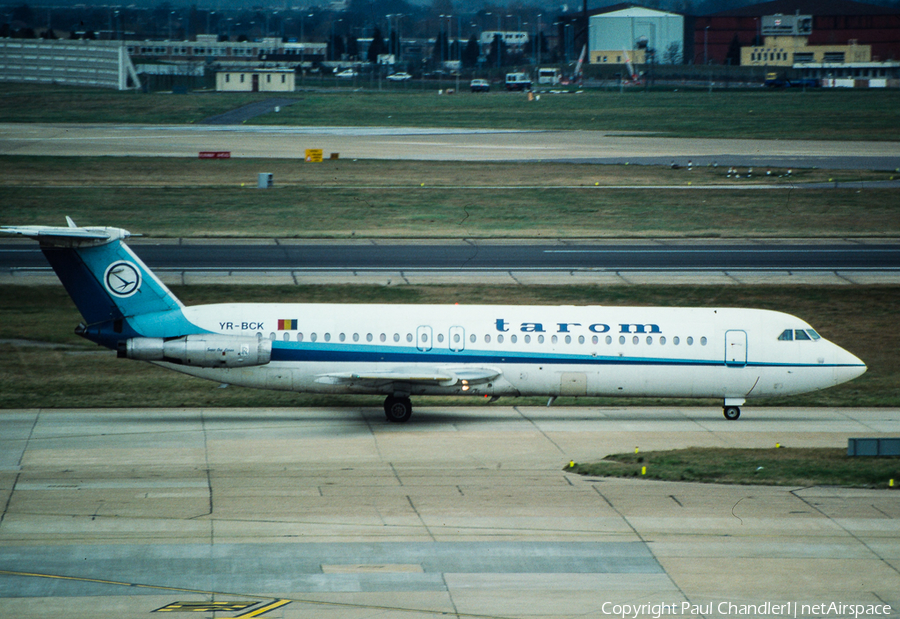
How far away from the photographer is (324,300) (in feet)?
140

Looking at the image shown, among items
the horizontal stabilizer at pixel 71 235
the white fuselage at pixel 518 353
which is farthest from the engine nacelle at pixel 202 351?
the horizontal stabilizer at pixel 71 235

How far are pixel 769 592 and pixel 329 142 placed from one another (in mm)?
86705

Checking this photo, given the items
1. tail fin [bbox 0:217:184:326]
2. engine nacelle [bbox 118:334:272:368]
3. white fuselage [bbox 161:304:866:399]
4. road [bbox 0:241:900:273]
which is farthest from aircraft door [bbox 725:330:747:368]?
road [bbox 0:241:900:273]

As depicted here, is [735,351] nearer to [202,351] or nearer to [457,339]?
[457,339]

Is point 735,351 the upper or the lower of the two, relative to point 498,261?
lower

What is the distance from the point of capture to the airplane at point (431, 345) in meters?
29.1

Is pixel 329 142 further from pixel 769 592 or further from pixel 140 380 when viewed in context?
pixel 769 592

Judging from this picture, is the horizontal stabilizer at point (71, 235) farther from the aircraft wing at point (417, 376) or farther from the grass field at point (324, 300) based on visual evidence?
the aircraft wing at point (417, 376)

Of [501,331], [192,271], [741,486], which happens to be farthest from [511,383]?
[192,271]

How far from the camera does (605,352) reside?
1177 inches

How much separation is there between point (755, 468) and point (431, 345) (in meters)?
9.79

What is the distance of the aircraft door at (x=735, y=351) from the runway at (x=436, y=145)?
55.9 metres

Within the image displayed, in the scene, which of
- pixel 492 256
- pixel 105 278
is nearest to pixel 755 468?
pixel 105 278

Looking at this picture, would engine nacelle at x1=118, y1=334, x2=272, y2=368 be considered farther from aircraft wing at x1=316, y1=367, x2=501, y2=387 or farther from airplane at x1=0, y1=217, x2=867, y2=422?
aircraft wing at x1=316, y1=367, x2=501, y2=387
